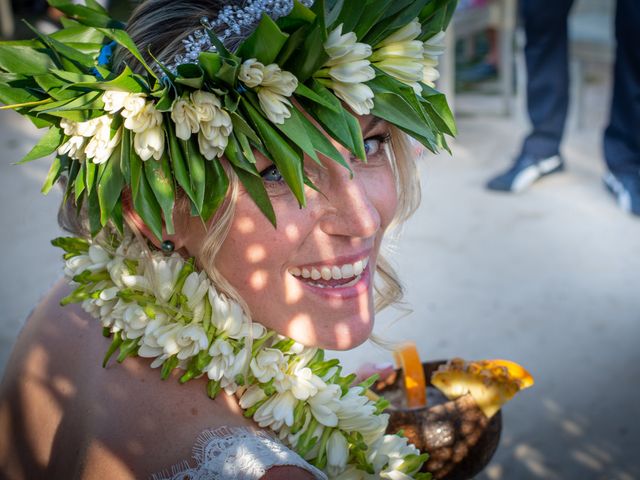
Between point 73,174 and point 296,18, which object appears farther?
point 73,174

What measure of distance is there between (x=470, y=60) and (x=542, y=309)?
4970 mm

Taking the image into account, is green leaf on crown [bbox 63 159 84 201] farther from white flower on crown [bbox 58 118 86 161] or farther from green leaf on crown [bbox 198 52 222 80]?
green leaf on crown [bbox 198 52 222 80]

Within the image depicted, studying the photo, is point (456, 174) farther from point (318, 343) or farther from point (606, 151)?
point (318, 343)

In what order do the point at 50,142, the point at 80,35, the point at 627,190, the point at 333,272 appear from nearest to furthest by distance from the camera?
the point at 50,142, the point at 333,272, the point at 80,35, the point at 627,190

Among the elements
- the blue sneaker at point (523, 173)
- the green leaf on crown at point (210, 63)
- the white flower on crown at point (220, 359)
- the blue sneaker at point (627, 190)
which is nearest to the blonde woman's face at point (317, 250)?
the white flower on crown at point (220, 359)

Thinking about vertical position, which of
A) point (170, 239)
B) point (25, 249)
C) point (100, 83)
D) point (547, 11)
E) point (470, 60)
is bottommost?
point (470, 60)

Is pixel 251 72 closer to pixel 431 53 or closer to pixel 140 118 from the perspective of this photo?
pixel 140 118

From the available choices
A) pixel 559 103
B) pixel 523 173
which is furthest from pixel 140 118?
pixel 559 103

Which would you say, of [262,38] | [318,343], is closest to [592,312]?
[318,343]

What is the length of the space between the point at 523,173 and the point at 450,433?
3.63 meters

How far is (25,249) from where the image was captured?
206 inches

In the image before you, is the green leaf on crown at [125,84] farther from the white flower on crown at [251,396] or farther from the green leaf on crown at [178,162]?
the white flower on crown at [251,396]

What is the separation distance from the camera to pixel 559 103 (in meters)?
5.54

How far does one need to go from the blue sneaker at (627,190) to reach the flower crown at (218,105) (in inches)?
140
